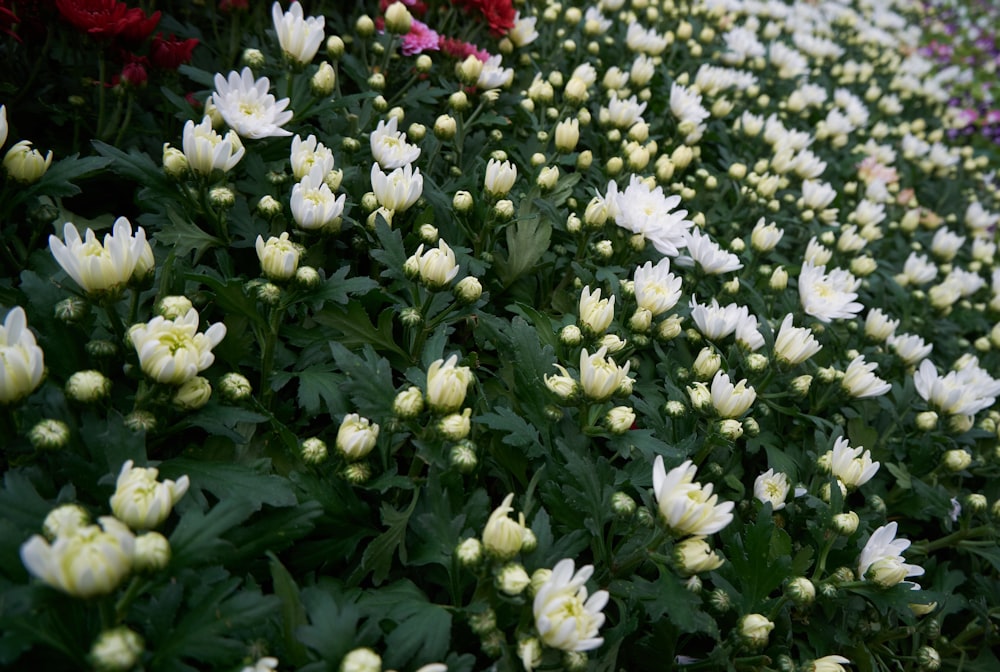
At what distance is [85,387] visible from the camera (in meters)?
1.55

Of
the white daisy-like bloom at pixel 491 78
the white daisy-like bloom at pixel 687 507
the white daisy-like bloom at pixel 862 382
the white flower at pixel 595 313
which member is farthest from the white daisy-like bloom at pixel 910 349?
the white daisy-like bloom at pixel 491 78

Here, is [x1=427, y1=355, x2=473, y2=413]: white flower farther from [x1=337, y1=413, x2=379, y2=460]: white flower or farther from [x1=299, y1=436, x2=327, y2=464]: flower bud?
[x1=299, y1=436, x2=327, y2=464]: flower bud

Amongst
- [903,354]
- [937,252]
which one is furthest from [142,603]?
[937,252]

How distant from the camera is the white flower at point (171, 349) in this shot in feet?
4.92

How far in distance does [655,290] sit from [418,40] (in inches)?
74.1

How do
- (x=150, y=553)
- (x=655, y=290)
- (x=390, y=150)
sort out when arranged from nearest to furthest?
1. (x=150, y=553)
2. (x=655, y=290)
3. (x=390, y=150)

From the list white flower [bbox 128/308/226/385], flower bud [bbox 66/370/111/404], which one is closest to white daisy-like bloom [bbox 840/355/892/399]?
white flower [bbox 128/308/226/385]

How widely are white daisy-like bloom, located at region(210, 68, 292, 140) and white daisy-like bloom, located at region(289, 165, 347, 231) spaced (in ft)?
1.17

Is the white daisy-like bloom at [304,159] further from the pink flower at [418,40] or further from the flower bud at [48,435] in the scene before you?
the pink flower at [418,40]

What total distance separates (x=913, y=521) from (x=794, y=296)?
109 cm

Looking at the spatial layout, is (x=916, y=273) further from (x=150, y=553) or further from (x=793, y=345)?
(x=150, y=553)

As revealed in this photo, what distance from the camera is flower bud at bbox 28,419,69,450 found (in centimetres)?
147

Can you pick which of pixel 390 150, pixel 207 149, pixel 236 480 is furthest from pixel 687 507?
pixel 207 149

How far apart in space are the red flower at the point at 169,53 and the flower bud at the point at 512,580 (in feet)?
7.84
